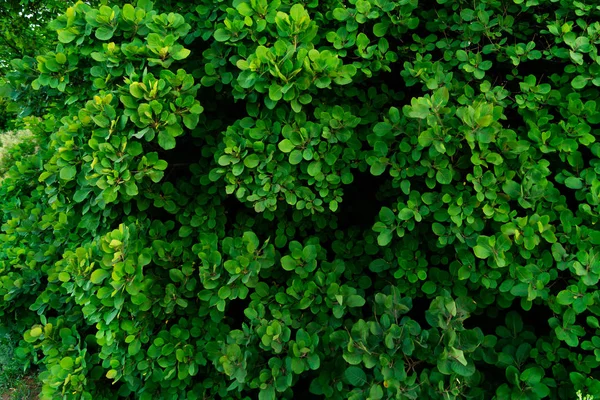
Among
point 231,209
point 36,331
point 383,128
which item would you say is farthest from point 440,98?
point 36,331

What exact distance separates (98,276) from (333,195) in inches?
47.5

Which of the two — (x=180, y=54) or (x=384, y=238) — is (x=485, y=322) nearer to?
(x=384, y=238)

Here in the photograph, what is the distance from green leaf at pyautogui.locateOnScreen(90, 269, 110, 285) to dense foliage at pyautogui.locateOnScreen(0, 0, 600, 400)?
0.02 meters

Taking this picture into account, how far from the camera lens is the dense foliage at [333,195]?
7.44ft

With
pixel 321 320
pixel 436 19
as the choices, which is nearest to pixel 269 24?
pixel 436 19

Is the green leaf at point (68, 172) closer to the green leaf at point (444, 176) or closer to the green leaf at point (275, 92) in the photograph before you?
the green leaf at point (275, 92)

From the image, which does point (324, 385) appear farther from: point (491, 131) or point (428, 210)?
point (491, 131)

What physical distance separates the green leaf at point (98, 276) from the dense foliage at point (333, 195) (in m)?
0.02

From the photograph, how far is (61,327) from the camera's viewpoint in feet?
9.98

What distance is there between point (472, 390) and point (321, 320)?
76cm

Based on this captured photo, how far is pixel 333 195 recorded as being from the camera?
254 centimetres

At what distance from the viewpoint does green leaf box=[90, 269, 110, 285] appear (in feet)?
8.20

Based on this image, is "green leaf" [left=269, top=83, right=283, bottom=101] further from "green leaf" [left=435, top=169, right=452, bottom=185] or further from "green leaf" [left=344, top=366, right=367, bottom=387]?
"green leaf" [left=344, top=366, right=367, bottom=387]

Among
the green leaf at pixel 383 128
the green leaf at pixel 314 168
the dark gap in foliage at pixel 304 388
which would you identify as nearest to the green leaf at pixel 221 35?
the green leaf at pixel 314 168
